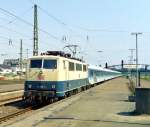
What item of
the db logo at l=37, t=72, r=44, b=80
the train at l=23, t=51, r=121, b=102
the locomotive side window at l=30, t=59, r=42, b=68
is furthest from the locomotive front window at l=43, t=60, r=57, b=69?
the db logo at l=37, t=72, r=44, b=80

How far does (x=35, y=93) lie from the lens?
23281mm

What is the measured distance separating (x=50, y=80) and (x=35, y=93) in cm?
117

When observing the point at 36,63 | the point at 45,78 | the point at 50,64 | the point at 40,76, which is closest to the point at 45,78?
the point at 45,78

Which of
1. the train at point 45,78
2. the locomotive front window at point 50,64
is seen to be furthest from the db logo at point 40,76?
the locomotive front window at point 50,64

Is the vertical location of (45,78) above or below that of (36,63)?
below

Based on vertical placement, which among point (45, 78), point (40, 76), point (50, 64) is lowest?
point (45, 78)

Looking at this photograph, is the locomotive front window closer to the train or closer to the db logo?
the train

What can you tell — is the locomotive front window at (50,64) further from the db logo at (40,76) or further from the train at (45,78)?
the db logo at (40,76)

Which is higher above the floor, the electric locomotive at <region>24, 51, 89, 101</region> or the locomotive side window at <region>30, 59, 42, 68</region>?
the locomotive side window at <region>30, 59, 42, 68</region>

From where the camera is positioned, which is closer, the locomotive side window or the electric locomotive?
the electric locomotive

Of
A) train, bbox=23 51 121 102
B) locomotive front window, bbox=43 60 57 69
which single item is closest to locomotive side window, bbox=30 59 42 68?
train, bbox=23 51 121 102

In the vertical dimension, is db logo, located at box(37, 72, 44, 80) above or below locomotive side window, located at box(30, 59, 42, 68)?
below

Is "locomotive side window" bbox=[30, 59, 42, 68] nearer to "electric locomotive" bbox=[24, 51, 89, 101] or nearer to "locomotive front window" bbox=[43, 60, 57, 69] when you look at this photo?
"electric locomotive" bbox=[24, 51, 89, 101]

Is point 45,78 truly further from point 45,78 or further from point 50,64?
point 50,64
